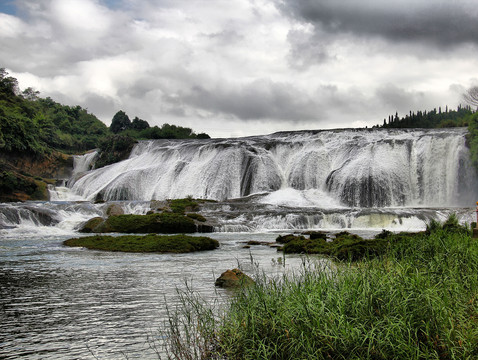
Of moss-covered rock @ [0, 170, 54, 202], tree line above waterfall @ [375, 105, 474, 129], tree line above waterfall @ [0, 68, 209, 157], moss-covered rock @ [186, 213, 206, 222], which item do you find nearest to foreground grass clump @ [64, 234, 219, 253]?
moss-covered rock @ [186, 213, 206, 222]

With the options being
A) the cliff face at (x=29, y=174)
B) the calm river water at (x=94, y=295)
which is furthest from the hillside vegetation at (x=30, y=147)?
the calm river water at (x=94, y=295)

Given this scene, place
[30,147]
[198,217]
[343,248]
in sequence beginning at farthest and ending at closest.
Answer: [30,147] → [198,217] → [343,248]

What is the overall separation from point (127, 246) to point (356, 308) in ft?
44.4

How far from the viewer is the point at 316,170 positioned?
44.0 metres

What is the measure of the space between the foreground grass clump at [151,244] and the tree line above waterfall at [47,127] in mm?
33166

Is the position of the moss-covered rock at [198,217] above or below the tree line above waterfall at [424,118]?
below

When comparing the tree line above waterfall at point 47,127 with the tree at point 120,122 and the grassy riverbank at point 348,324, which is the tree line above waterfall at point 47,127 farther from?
the grassy riverbank at point 348,324

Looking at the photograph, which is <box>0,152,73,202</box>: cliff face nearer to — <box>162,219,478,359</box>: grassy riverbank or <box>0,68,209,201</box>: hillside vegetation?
<box>0,68,209,201</box>: hillside vegetation

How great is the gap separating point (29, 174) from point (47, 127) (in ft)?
76.7

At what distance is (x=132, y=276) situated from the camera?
11500 millimetres

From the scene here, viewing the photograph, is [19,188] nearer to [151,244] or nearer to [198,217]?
[198,217]

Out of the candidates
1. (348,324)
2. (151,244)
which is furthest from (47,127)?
(348,324)

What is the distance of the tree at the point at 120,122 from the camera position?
103 meters

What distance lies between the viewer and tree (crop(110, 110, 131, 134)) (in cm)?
10288
